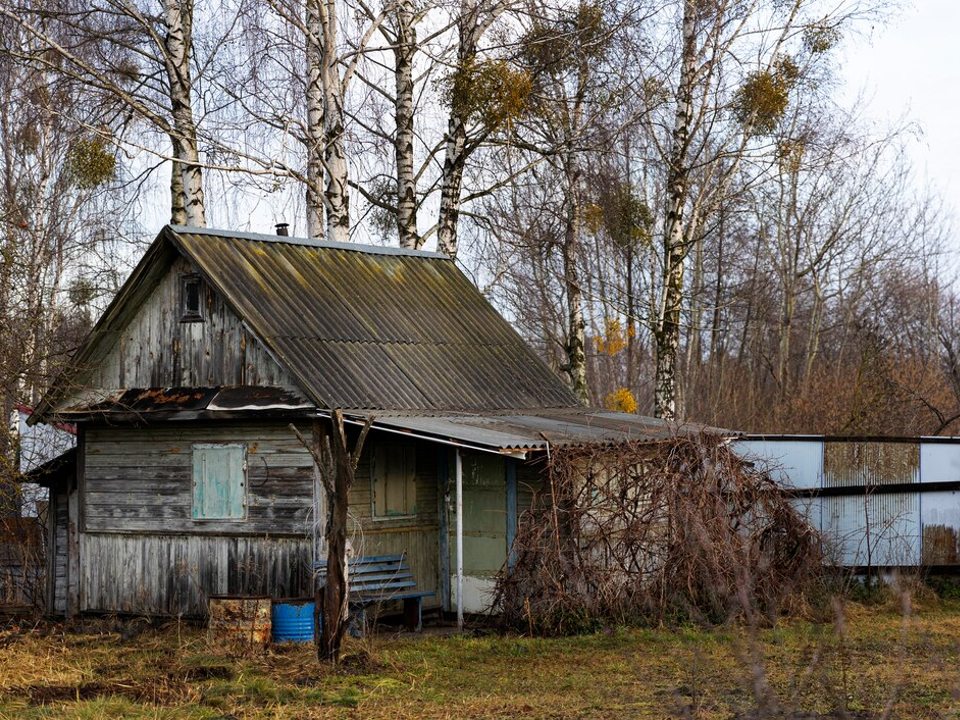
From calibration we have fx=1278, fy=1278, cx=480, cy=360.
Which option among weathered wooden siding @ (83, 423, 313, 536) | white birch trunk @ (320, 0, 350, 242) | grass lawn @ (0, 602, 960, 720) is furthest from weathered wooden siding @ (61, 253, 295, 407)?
white birch trunk @ (320, 0, 350, 242)

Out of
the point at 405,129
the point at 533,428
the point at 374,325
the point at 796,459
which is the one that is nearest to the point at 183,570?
the point at 374,325

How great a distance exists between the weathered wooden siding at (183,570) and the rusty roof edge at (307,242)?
379 centimetres

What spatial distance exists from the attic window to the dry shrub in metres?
4.64

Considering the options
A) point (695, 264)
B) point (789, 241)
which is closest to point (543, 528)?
point (789, 241)

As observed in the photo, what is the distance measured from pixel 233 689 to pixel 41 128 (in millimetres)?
18692

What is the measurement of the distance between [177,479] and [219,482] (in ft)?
2.30

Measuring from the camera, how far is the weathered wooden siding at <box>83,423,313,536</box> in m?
14.6

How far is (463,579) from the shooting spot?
51.8 feet

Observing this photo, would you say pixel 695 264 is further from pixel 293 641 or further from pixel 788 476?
pixel 293 641

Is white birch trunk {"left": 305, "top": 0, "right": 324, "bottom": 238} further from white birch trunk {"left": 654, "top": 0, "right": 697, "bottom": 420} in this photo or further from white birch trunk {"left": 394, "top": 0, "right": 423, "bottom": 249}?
white birch trunk {"left": 654, "top": 0, "right": 697, "bottom": 420}

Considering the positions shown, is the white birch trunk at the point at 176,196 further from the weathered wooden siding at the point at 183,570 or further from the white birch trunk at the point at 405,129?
the weathered wooden siding at the point at 183,570

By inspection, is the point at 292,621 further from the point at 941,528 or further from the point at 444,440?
the point at 941,528

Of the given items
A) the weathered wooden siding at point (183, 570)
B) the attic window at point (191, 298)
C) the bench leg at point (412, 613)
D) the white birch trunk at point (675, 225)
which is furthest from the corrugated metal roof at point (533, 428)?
the white birch trunk at point (675, 225)

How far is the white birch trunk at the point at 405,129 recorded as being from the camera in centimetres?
2014
